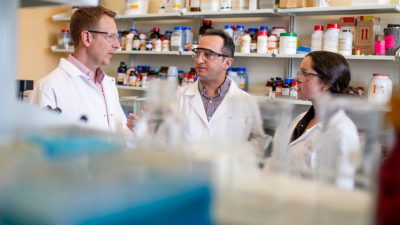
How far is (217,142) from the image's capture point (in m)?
0.88

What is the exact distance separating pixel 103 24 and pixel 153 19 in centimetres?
176

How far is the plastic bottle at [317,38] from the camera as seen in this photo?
3.51 m

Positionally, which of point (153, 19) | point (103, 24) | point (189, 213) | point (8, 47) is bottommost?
point (189, 213)

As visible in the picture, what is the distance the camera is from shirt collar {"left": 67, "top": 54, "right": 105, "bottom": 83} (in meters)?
2.64

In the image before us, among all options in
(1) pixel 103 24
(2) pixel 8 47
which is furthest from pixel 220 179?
(1) pixel 103 24

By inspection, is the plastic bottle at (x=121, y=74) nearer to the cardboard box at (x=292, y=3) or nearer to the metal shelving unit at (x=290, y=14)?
the metal shelving unit at (x=290, y=14)

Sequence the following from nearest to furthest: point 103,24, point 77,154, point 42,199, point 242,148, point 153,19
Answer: point 42,199 → point 77,154 → point 242,148 → point 103,24 → point 153,19

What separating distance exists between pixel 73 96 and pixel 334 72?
1420 millimetres

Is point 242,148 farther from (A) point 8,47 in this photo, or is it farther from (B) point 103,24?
(B) point 103,24

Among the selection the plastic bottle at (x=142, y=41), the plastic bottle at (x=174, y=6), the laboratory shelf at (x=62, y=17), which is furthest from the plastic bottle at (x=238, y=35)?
the laboratory shelf at (x=62, y=17)

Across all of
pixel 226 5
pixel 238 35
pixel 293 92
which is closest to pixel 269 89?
pixel 293 92

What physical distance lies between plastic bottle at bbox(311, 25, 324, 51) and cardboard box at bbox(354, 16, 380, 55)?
0.84ft

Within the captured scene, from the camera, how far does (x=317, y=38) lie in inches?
139

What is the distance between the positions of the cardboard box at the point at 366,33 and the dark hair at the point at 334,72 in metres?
0.84
